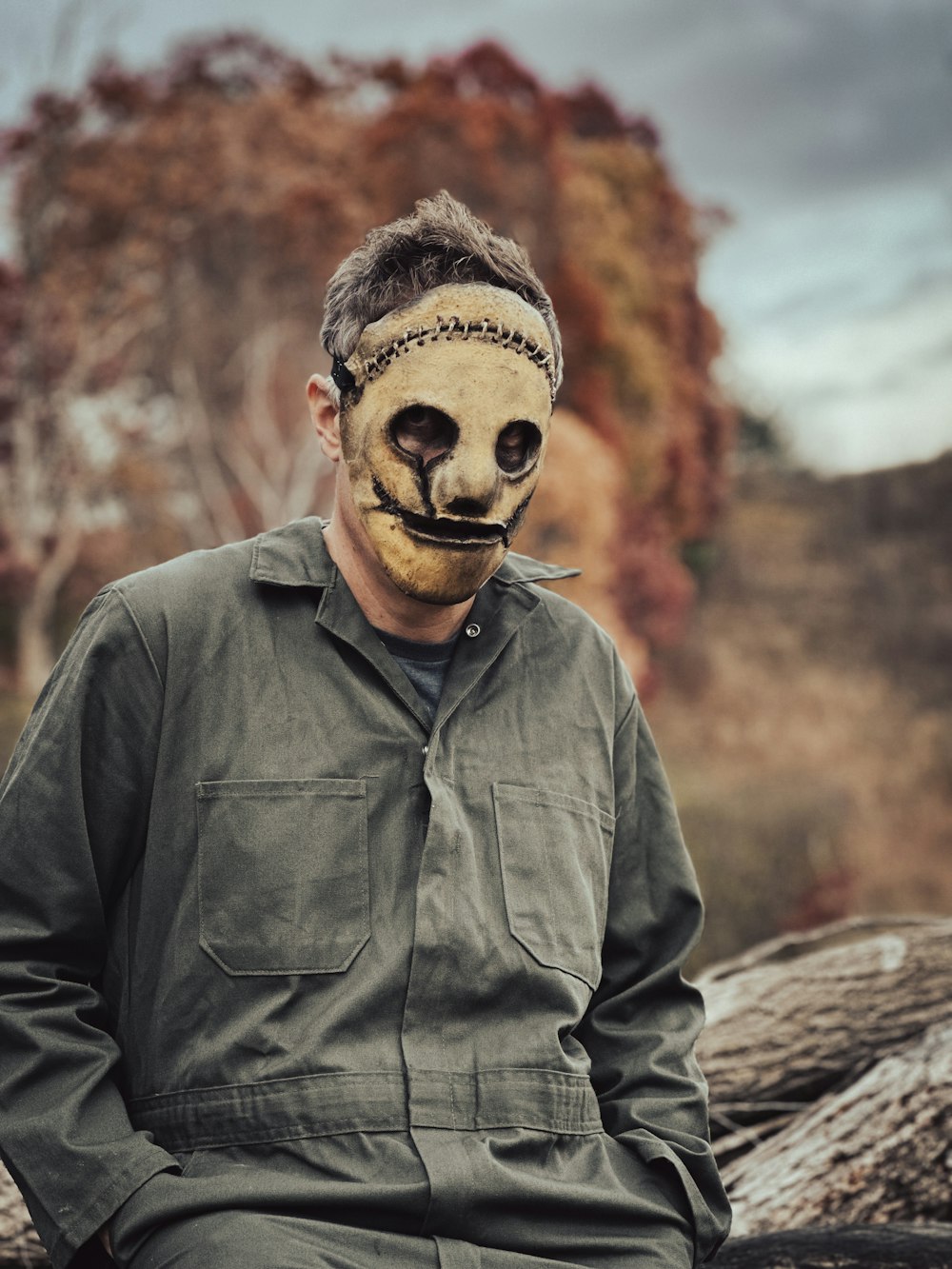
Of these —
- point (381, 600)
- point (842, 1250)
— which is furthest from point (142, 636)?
point (842, 1250)

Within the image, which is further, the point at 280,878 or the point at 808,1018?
the point at 808,1018

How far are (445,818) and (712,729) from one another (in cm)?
1785

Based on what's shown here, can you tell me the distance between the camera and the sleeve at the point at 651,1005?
2.50 metres

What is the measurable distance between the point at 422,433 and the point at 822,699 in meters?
19.3

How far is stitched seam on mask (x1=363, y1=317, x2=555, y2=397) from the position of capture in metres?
2.46

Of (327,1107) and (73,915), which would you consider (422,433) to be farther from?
(327,1107)

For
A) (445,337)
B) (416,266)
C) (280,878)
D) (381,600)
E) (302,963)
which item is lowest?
(302,963)

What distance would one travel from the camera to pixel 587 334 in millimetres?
15859

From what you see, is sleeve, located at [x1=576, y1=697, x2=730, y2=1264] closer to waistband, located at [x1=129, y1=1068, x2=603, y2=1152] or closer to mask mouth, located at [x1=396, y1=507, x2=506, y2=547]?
waistband, located at [x1=129, y1=1068, x2=603, y2=1152]

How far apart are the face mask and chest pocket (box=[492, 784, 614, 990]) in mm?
409

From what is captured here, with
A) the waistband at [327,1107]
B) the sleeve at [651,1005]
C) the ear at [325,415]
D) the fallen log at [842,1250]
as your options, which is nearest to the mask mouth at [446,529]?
the ear at [325,415]

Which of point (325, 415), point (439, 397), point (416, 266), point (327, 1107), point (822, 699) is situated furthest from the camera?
point (822, 699)

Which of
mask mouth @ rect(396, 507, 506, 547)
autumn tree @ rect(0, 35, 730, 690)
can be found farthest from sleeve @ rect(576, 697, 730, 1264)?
autumn tree @ rect(0, 35, 730, 690)

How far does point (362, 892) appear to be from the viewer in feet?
7.49
